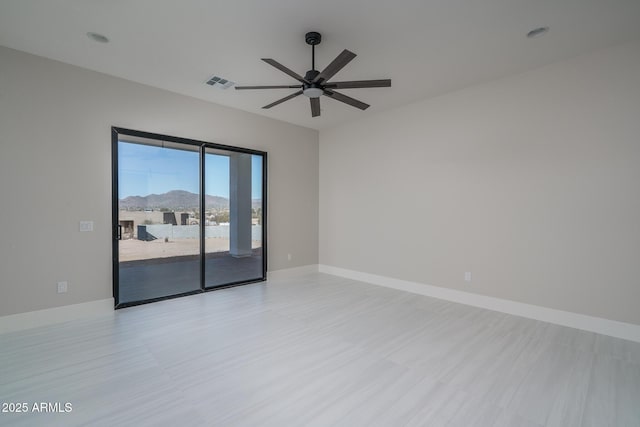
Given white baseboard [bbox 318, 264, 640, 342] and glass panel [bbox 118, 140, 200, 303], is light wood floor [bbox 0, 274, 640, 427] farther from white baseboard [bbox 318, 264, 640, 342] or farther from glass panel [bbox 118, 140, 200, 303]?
glass panel [bbox 118, 140, 200, 303]

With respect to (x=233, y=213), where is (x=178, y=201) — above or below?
above

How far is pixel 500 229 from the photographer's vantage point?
3.86 m

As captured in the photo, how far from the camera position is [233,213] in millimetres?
5531

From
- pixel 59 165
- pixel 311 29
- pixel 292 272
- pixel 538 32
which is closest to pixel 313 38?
pixel 311 29

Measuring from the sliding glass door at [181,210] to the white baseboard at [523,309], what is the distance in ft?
8.29

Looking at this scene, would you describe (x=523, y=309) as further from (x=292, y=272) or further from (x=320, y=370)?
(x=292, y=272)

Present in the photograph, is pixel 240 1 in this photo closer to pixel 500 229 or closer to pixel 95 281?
pixel 95 281

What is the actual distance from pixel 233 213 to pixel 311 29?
3634 mm

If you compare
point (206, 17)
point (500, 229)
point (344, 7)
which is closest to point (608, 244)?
point (500, 229)

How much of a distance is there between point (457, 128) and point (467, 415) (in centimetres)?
368

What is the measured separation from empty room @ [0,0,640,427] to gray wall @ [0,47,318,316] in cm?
2

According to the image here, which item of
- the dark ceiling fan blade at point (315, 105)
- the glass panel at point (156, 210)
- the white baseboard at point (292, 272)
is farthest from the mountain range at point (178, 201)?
the dark ceiling fan blade at point (315, 105)

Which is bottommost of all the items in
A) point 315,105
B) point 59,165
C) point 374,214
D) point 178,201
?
point 374,214

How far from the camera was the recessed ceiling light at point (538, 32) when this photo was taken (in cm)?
279
